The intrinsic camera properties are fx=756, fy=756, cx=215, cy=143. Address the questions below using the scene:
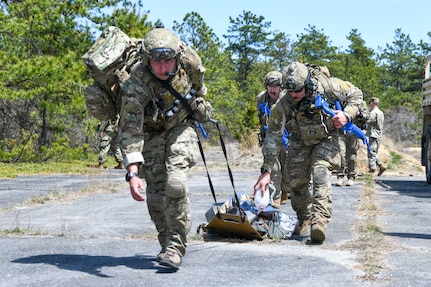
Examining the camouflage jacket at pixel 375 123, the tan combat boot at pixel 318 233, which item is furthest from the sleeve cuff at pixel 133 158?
the camouflage jacket at pixel 375 123

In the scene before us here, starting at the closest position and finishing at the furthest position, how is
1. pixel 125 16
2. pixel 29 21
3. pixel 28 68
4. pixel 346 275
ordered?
pixel 346 275 → pixel 28 68 → pixel 29 21 → pixel 125 16

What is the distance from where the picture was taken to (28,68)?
21141 millimetres

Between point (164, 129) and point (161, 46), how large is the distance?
30.6 inches

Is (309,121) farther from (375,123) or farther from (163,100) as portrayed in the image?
(375,123)

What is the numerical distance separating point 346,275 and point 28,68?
17.1 m

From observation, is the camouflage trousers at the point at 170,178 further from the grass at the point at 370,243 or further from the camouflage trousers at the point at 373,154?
the camouflage trousers at the point at 373,154

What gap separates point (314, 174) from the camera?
7652 millimetres

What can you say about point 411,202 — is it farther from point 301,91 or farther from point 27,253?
point 27,253

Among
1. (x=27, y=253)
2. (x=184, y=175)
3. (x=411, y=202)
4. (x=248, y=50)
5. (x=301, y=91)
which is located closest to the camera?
Answer: (x=184, y=175)

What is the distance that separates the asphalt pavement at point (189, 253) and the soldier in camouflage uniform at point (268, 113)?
304mm

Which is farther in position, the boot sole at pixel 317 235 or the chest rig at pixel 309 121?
the chest rig at pixel 309 121

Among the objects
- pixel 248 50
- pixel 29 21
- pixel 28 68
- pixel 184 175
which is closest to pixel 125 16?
pixel 29 21

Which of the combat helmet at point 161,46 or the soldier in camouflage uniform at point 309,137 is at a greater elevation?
the combat helmet at point 161,46

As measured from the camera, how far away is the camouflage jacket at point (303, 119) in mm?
7523
